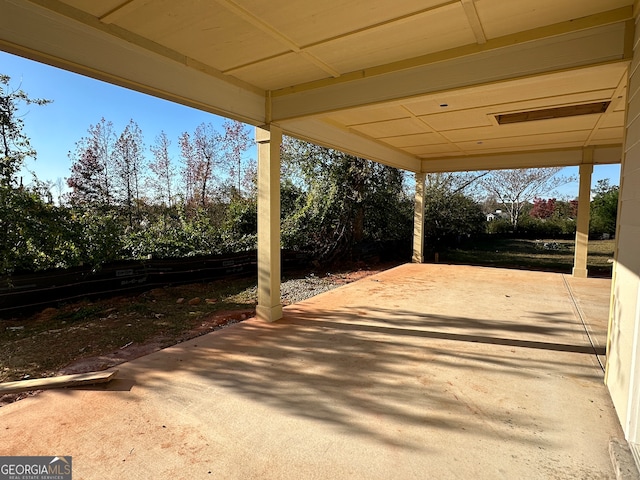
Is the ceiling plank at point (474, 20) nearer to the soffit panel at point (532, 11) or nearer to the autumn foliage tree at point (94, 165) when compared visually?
the soffit panel at point (532, 11)

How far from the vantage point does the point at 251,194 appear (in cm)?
1014

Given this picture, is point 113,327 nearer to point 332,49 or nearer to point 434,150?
point 332,49

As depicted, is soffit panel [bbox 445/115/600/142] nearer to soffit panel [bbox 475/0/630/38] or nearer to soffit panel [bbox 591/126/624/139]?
soffit panel [bbox 591/126/624/139]

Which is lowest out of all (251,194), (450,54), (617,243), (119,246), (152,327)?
(152,327)

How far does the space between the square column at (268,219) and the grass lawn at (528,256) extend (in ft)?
24.9

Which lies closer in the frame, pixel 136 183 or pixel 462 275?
pixel 462 275

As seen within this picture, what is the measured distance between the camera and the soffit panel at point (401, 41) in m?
2.25

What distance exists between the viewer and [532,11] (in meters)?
2.16

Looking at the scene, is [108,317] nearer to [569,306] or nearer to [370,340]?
[370,340]

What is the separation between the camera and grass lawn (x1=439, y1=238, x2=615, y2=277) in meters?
9.09

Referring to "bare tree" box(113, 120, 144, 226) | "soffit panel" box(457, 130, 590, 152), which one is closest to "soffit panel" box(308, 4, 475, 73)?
"soffit panel" box(457, 130, 590, 152)

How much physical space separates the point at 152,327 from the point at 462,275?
19.9 feet

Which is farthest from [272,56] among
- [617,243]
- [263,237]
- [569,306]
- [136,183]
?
[136,183]

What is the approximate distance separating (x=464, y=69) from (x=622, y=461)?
2.74 metres
